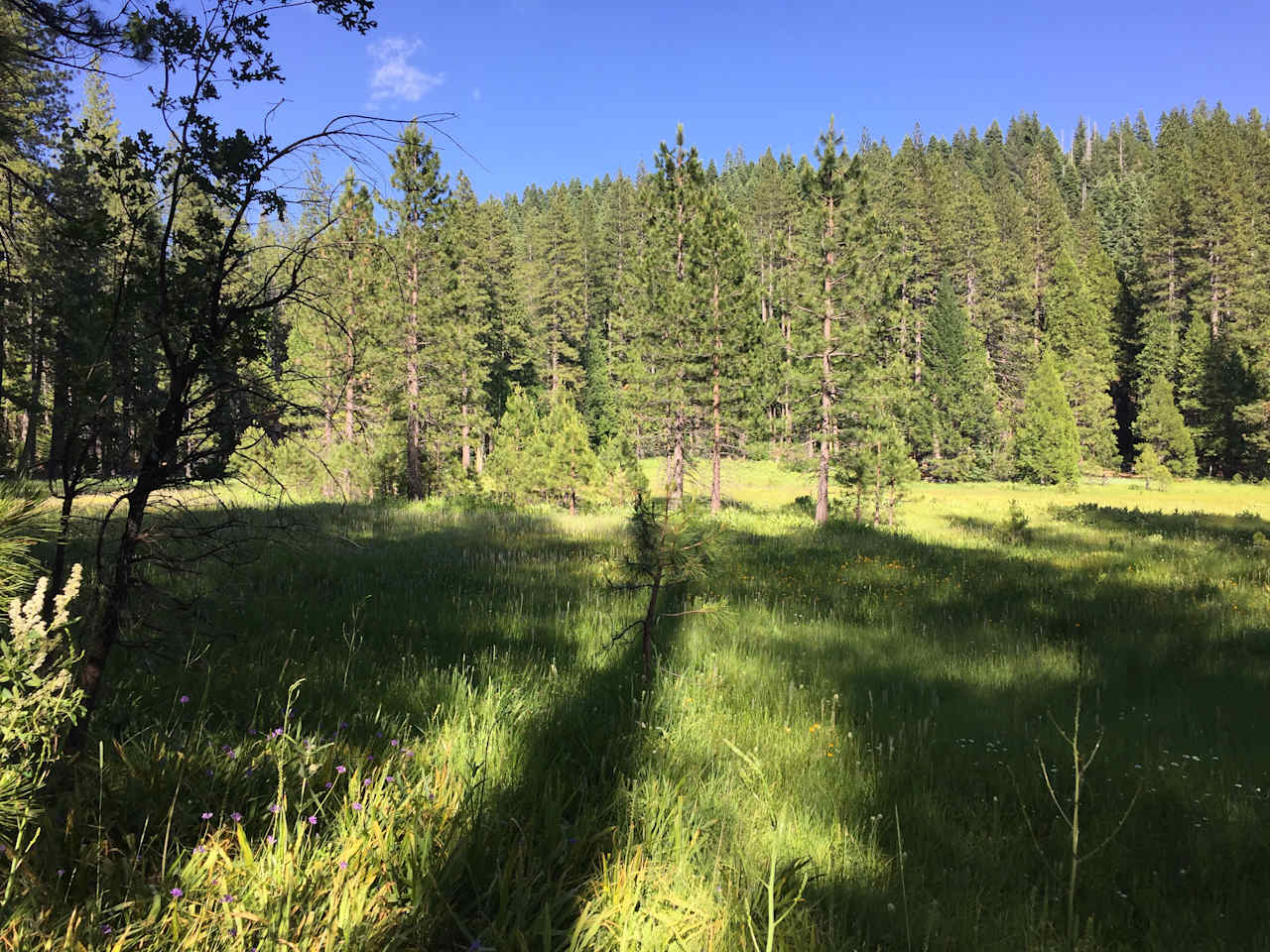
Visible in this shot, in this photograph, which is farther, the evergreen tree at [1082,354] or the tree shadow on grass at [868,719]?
the evergreen tree at [1082,354]

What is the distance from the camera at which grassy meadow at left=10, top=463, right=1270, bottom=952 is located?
174cm

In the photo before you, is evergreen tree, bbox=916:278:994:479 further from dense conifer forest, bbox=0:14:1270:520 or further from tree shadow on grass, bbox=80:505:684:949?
tree shadow on grass, bbox=80:505:684:949

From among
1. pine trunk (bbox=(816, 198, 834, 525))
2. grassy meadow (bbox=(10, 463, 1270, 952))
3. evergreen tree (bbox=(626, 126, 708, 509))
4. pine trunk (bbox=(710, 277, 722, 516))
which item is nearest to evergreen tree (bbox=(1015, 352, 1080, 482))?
pine trunk (bbox=(816, 198, 834, 525))

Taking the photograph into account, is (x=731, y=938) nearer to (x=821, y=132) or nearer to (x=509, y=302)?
(x=821, y=132)

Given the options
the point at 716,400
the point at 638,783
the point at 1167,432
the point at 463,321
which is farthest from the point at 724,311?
the point at 1167,432

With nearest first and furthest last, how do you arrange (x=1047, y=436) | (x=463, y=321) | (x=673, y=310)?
(x=673, y=310)
(x=463, y=321)
(x=1047, y=436)

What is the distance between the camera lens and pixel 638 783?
2.57 m

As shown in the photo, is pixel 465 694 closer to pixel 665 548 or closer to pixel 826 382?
pixel 665 548

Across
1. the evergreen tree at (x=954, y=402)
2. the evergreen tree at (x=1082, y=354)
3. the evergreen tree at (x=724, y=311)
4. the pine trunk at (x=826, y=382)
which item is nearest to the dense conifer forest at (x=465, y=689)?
the pine trunk at (x=826, y=382)

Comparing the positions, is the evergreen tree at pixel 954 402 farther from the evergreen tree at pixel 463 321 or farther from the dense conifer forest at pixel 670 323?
the evergreen tree at pixel 463 321

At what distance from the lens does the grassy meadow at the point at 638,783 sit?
1.74 meters

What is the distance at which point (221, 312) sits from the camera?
2.32m

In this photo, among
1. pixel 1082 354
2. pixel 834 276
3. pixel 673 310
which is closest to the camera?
pixel 834 276

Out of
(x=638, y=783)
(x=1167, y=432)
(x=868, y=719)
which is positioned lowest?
(x=868, y=719)
